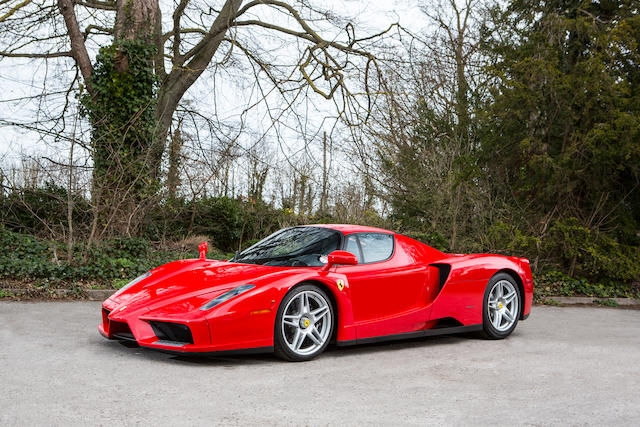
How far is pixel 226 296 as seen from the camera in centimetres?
536

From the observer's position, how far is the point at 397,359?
19.5 ft

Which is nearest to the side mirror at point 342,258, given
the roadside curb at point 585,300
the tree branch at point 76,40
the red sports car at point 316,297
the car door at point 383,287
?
the red sports car at point 316,297

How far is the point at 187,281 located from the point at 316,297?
1215mm

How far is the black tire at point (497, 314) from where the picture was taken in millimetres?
7098

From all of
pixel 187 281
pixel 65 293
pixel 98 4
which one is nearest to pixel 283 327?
pixel 187 281

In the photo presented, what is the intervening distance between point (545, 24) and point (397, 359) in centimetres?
1057

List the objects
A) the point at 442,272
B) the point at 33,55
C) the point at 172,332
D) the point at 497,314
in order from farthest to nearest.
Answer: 1. the point at 33,55
2. the point at 497,314
3. the point at 442,272
4. the point at 172,332

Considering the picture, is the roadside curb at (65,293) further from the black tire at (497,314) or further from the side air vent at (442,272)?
the black tire at (497,314)

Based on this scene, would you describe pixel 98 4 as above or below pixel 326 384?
above

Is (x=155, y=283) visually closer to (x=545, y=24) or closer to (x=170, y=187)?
(x=170, y=187)

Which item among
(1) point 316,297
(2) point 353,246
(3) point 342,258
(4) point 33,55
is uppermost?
(4) point 33,55

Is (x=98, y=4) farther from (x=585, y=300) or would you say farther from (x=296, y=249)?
(x=585, y=300)

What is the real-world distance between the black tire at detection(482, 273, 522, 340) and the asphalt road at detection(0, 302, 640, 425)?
20 cm

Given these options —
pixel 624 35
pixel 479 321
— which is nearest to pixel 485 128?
pixel 624 35
